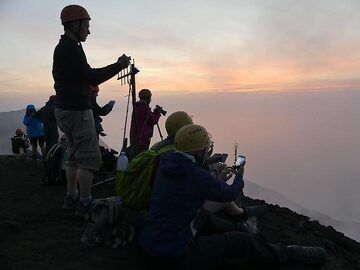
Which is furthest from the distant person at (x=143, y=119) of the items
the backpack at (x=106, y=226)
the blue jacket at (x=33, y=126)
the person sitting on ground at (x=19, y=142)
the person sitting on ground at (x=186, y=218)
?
the person sitting on ground at (x=19, y=142)

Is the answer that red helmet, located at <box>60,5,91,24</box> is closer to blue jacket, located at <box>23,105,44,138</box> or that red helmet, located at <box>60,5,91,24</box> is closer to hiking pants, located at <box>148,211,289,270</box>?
hiking pants, located at <box>148,211,289,270</box>

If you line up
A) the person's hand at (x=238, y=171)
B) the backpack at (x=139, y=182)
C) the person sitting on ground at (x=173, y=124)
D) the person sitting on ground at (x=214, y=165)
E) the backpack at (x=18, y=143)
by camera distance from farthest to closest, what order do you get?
the backpack at (x=18, y=143), the person sitting on ground at (x=173, y=124), the person sitting on ground at (x=214, y=165), the backpack at (x=139, y=182), the person's hand at (x=238, y=171)

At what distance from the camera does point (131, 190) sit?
245 inches

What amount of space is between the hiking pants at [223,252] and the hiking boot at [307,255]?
0.12 meters

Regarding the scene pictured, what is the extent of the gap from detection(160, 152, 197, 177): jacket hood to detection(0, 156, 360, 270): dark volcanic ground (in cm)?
125

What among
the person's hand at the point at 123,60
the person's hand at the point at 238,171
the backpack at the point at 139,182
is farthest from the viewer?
the person's hand at the point at 123,60

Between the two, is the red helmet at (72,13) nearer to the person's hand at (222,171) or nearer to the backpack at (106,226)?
the backpack at (106,226)

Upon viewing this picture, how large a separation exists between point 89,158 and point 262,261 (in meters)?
3.03

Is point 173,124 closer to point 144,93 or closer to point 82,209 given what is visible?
point 82,209

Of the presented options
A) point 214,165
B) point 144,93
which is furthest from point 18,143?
point 214,165

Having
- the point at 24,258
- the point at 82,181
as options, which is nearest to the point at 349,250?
the point at 82,181

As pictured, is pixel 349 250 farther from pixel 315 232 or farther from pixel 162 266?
pixel 162 266

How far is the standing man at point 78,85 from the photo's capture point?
6484mm

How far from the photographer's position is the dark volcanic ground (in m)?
5.54
